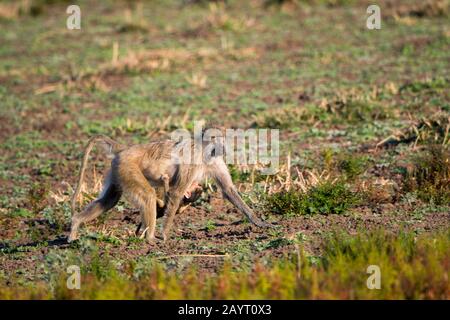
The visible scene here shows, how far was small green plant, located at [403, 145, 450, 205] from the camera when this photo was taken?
9430 millimetres

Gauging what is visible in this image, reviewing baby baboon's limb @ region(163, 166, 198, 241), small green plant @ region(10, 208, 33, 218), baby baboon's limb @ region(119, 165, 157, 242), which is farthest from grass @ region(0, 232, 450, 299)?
small green plant @ region(10, 208, 33, 218)

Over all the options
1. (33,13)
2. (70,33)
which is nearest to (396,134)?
(70,33)

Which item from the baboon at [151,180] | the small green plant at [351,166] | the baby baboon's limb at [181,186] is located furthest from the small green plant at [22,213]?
the small green plant at [351,166]

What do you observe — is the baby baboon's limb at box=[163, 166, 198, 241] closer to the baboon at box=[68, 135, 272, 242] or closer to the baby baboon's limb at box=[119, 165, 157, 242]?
the baboon at box=[68, 135, 272, 242]

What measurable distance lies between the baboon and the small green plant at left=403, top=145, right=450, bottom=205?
207 cm

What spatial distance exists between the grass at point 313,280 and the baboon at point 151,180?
1.57 metres

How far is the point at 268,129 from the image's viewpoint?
13172 millimetres

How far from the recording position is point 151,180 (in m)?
9.11

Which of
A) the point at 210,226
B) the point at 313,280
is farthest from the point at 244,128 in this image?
the point at 313,280

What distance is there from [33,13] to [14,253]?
1694 cm

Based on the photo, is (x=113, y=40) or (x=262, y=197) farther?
(x=113, y=40)

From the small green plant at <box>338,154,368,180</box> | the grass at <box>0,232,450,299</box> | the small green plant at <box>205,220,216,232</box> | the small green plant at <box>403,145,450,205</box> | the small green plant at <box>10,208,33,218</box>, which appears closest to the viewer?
the grass at <box>0,232,450,299</box>

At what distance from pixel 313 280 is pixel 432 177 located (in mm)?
4209
